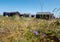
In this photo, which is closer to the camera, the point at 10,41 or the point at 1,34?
the point at 10,41

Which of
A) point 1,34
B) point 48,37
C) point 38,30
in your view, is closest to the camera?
point 1,34

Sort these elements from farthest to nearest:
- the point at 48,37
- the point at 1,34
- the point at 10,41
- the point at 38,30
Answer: the point at 38,30 → the point at 48,37 → the point at 1,34 → the point at 10,41

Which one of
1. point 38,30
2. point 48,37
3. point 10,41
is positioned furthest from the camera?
point 38,30

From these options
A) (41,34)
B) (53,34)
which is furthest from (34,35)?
(53,34)

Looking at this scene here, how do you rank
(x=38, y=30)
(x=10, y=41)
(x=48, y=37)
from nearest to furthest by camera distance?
1. (x=10, y=41)
2. (x=48, y=37)
3. (x=38, y=30)

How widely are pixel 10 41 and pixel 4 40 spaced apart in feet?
0.29

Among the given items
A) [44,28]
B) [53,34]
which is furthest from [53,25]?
[53,34]

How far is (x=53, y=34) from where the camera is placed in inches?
133

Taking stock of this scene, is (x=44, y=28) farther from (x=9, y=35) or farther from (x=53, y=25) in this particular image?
(x=9, y=35)

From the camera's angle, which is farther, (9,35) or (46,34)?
(46,34)

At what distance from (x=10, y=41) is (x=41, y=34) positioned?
2.42 ft

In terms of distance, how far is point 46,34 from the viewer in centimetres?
345

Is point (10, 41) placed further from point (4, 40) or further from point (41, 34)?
point (41, 34)

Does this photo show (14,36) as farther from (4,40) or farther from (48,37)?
(48,37)
